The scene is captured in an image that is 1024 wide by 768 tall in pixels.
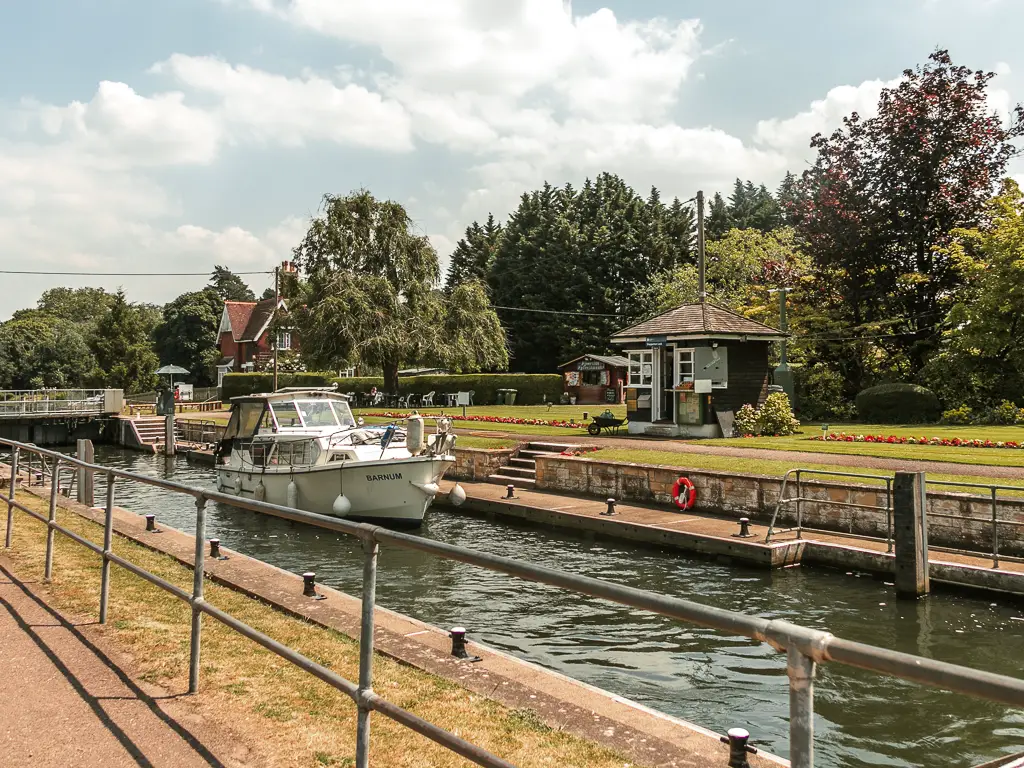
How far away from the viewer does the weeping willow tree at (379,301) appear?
43719 millimetres

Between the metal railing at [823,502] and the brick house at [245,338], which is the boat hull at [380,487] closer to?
the metal railing at [823,502]

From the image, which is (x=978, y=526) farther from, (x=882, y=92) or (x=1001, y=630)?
(x=882, y=92)

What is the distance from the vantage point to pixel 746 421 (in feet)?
83.5

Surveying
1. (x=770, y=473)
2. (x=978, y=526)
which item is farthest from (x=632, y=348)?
(x=978, y=526)

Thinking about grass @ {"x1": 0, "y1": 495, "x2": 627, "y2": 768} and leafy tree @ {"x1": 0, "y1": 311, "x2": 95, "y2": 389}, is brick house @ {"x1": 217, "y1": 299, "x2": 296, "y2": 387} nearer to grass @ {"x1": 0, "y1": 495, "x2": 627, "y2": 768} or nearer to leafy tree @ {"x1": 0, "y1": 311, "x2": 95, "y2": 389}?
leafy tree @ {"x1": 0, "y1": 311, "x2": 95, "y2": 389}

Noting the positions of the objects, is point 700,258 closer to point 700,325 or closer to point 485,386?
point 700,325

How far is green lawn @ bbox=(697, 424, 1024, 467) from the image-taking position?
17703mm

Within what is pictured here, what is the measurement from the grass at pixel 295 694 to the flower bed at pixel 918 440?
17729mm

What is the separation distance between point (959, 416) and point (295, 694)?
28.2m

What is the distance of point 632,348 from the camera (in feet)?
91.7

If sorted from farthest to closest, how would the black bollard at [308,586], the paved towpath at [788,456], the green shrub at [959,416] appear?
the green shrub at [959,416] → the paved towpath at [788,456] → the black bollard at [308,586]

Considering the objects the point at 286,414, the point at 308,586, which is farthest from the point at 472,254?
the point at 308,586

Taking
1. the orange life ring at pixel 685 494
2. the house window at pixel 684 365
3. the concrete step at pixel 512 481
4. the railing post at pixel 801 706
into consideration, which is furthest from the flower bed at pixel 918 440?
the railing post at pixel 801 706

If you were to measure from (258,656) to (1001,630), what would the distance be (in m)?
8.99
